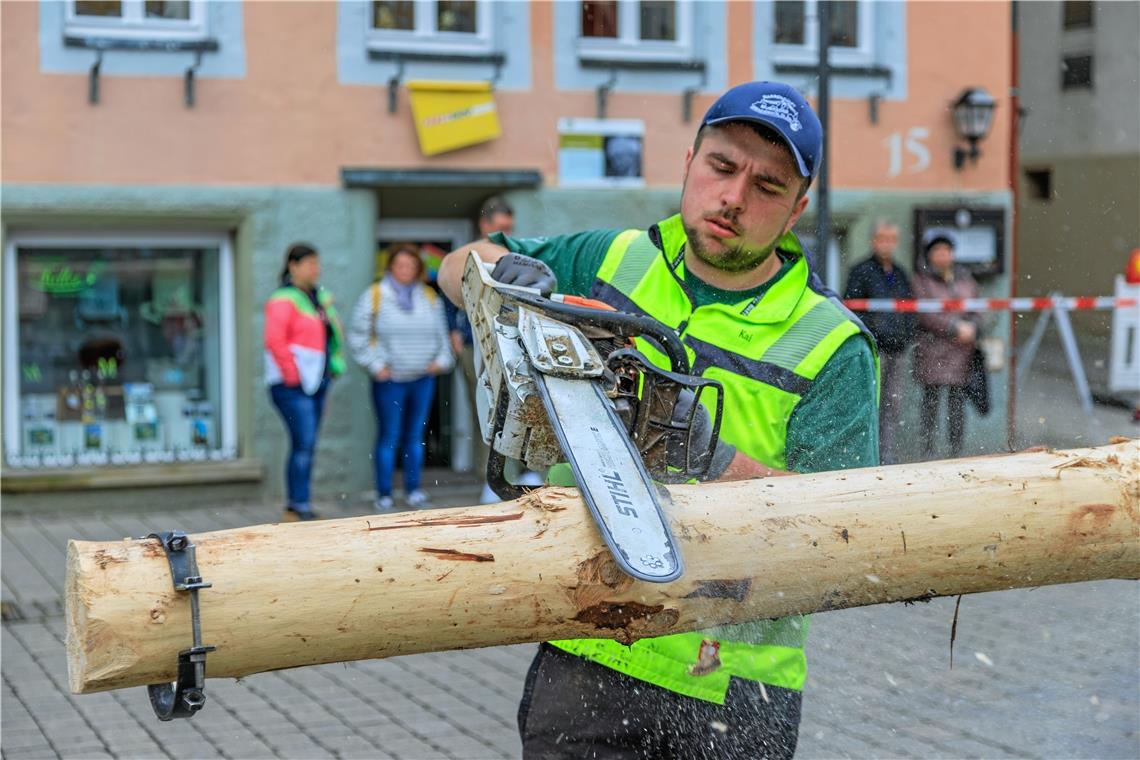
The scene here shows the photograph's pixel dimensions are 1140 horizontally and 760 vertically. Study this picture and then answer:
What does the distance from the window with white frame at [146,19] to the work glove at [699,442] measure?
796 cm

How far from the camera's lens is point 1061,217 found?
18.3m

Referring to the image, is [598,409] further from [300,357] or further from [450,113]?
[450,113]

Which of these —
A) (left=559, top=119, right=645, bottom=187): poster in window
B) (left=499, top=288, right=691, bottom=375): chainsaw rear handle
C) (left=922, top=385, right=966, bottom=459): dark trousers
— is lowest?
(left=922, top=385, right=966, bottom=459): dark trousers

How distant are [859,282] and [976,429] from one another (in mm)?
5804

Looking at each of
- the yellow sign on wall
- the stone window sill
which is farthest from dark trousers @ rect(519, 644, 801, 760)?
the yellow sign on wall

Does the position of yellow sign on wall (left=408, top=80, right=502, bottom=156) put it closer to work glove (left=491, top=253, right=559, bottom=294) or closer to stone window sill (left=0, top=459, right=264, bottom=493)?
stone window sill (left=0, top=459, right=264, bottom=493)

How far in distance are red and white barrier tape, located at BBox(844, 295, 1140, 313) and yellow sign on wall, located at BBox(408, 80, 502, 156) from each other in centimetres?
290

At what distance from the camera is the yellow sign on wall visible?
10234mm

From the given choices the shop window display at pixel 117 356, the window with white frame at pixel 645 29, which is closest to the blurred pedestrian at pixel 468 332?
the window with white frame at pixel 645 29

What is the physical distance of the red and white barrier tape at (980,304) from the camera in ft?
31.4

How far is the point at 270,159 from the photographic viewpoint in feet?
33.0

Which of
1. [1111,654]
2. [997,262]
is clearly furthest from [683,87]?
[1111,654]

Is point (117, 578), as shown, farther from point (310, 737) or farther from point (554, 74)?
point (554, 74)

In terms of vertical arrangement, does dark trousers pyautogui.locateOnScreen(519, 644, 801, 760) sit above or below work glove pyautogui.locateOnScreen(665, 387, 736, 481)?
below
